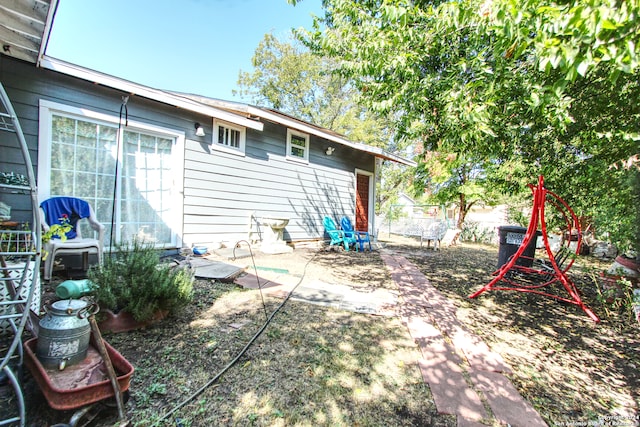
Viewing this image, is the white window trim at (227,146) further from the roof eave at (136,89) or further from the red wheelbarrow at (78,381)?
the red wheelbarrow at (78,381)

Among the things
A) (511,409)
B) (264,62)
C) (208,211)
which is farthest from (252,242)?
(264,62)

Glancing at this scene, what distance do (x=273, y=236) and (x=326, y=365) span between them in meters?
4.25

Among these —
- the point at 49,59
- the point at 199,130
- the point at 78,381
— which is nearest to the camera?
the point at 78,381

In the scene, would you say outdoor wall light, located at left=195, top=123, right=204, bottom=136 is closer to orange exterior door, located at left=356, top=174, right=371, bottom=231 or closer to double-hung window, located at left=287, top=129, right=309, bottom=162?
double-hung window, located at left=287, top=129, right=309, bottom=162

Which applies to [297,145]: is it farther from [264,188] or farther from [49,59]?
[49,59]

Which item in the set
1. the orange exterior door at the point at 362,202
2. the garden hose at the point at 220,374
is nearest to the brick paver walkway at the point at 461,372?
the garden hose at the point at 220,374

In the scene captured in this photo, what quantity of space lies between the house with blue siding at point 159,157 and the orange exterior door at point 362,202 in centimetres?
186

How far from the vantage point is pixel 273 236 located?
6.06 metres

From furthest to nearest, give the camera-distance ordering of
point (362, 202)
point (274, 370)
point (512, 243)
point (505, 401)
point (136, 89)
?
point (362, 202) < point (512, 243) < point (136, 89) < point (274, 370) < point (505, 401)

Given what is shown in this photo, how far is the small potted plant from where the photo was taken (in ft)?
7.00

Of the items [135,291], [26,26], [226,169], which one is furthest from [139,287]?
[226,169]

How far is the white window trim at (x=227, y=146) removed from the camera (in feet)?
17.8

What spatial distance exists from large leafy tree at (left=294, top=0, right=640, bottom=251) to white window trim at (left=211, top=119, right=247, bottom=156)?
2544 millimetres

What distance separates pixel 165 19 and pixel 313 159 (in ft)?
16.6
